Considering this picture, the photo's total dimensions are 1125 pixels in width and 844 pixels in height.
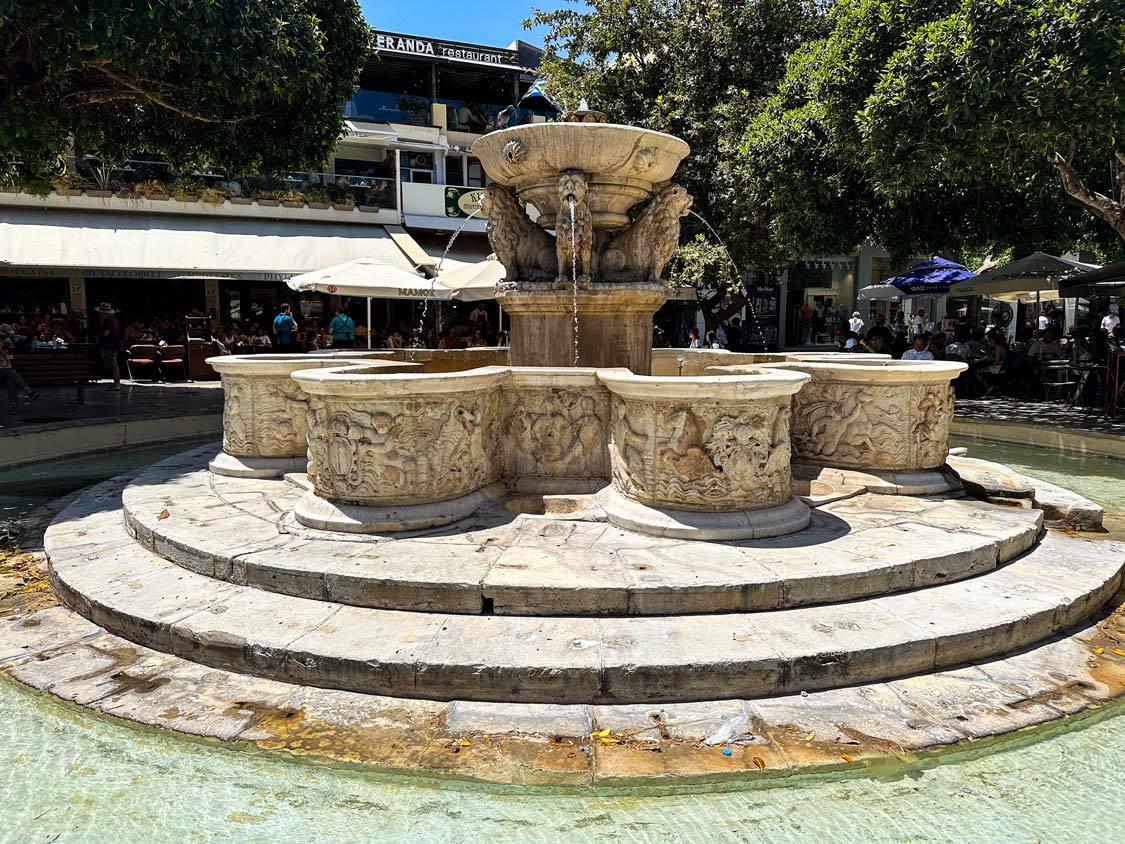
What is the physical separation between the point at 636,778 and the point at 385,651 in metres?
1.23

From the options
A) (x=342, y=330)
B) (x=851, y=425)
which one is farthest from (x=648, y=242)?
(x=342, y=330)

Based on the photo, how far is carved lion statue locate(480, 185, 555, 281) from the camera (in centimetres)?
622

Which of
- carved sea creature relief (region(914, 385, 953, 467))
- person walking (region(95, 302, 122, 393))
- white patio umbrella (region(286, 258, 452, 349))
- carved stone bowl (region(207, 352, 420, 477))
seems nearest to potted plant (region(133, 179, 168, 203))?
person walking (region(95, 302, 122, 393))

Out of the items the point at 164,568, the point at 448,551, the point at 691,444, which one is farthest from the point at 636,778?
the point at 164,568

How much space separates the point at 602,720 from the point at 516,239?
4.26 meters

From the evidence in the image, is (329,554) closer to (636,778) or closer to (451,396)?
(451,396)

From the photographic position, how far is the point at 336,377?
173 inches

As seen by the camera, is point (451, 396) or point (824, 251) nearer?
point (451, 396)

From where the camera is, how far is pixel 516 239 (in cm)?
624

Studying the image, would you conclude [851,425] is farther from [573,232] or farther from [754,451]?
[573,232]

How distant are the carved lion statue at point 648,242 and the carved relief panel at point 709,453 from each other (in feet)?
6.33

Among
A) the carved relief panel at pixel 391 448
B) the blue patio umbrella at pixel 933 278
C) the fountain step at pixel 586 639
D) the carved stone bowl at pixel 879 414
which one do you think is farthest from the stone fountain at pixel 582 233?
the blue patio umbrella at pixel 933 278

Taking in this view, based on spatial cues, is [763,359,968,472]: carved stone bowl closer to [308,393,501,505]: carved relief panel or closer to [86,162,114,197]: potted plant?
[308,393,501,505]: carved relief panel

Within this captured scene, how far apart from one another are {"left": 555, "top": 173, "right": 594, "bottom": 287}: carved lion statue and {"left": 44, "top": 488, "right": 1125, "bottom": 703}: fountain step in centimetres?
312
